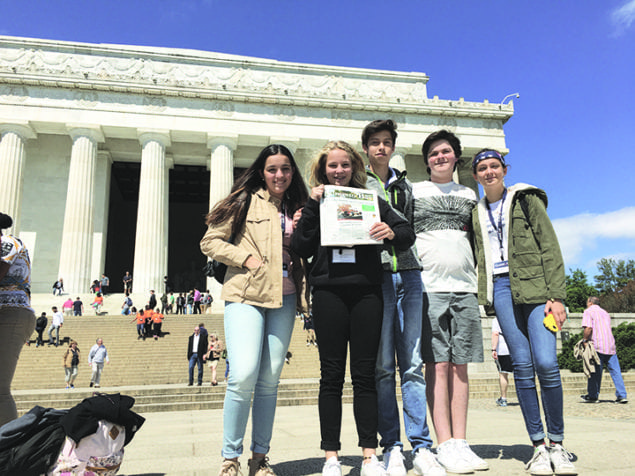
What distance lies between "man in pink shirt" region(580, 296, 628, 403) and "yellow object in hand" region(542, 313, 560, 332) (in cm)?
718

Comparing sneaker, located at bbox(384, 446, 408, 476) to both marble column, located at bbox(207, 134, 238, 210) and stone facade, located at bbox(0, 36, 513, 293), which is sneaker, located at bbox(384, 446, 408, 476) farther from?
marble column, located at bbox(207, 134, 238, 210)

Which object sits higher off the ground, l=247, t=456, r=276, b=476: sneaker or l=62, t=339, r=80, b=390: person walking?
l=62, t=339, r=80, b=390: person walking

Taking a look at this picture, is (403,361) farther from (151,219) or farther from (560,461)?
(151,219)

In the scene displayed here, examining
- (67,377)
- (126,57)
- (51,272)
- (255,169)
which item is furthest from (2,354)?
(126,57)

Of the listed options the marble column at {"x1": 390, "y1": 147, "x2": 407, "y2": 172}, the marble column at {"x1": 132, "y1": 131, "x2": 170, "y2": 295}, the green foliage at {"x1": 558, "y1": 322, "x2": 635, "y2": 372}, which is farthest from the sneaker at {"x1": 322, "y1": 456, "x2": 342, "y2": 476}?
the marble column at {"x1": 390, "y1": 147, "x2": 407, "y2": 172}

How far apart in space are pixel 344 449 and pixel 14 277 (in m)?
3.40

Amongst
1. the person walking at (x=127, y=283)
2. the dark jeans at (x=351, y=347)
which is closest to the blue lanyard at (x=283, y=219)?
the dark jeans at (x=351, y=347)

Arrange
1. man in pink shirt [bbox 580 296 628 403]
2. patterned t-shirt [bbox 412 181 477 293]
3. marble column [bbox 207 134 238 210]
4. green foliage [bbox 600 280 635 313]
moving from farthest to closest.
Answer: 1. green foliage [bbox 600 280 635 313]
2. marble column [bbox 207 134 238 210]
3. man in pink shirt [bbox 580 296 628 403]
4. patterned t-shirt [bbox 412 181 477 293]

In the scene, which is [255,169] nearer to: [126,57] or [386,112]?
[386,112]

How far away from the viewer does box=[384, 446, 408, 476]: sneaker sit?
10.6ft

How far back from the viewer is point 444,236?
4.11 meters

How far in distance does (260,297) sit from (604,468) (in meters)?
2.76

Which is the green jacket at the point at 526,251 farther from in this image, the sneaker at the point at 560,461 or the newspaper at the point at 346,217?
the newspaper at the point at 346,217

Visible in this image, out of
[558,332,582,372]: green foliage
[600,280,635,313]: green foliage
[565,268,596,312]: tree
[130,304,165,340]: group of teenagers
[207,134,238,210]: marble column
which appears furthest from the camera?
[565,268,596,312]: tree
